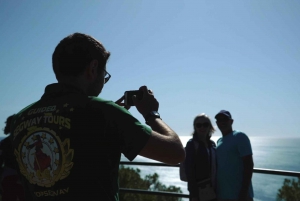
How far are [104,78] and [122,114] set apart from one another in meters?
0.34

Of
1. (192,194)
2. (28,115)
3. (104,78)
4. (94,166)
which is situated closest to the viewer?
(94,166)

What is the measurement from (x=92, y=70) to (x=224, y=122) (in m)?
3.13

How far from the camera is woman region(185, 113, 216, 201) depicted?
371 centimetres

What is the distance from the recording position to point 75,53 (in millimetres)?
1296

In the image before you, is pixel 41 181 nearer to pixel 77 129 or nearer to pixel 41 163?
pixel 41 163

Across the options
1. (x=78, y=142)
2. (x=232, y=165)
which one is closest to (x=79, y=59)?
(x=78, y=142)

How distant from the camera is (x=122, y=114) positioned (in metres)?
1.17

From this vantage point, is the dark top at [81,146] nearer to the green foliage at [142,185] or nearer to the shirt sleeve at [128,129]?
the shirt sleeve at [128,129]

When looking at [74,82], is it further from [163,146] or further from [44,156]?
[163,146]

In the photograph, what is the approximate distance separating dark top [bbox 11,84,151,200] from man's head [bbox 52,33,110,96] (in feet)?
0.46

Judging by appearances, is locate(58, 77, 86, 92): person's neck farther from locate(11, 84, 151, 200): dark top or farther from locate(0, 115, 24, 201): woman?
locate(0, 115, 24, 201): woman

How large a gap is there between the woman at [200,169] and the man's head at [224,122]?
12.2 inches

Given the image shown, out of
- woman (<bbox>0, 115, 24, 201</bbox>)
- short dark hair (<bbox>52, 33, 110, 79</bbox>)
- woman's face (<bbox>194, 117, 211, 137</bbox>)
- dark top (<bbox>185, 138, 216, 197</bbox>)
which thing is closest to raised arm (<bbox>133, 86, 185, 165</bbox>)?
short dark hair (<bbox>52, 33, 110, 79</bbox>)

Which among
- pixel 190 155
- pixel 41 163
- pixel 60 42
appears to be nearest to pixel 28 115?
pixel 41 163
